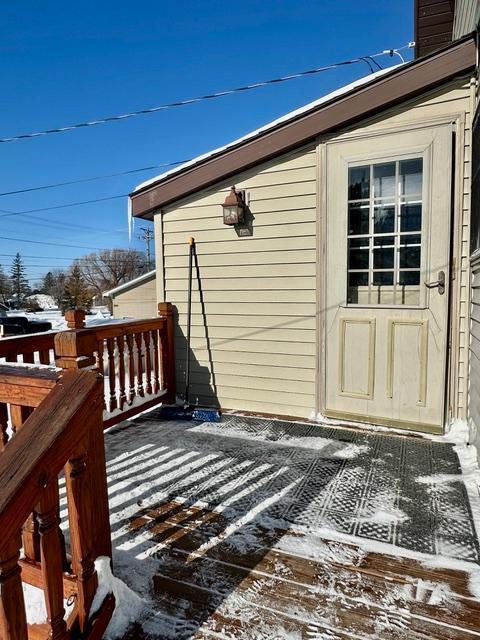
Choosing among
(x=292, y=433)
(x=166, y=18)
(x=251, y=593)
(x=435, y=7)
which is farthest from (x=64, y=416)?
(x=166, y=18)

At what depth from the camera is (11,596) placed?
0.93 meters

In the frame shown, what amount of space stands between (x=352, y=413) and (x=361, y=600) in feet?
5.92

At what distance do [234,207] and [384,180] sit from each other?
1.21m

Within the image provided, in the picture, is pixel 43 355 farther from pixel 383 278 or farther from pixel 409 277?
pixel 409 277

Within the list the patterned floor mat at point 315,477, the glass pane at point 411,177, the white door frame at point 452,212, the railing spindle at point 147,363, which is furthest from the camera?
the railing spindle at point 147,363

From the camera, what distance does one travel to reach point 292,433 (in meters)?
2.95

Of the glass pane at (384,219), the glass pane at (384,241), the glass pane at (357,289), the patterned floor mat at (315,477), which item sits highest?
the glass pane at (384,219)

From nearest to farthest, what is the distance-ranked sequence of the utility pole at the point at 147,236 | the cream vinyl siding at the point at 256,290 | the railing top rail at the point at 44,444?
the railing top rail at the point at 44,444, the cream vinyl siding at the point at 256,290, the utility pole at the point at 147,236

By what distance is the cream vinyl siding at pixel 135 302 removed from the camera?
15.3m

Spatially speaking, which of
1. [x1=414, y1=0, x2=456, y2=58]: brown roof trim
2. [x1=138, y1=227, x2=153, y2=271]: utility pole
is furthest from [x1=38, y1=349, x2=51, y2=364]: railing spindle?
[x1=138, y1=227, x2=153, y2=271]: utility pole

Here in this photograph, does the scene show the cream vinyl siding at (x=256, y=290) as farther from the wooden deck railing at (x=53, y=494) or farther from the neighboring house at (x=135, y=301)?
the neighboring house at (x=135, y=301)

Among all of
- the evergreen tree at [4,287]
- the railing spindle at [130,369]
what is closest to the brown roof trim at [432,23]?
the railing spindle at [130,369]

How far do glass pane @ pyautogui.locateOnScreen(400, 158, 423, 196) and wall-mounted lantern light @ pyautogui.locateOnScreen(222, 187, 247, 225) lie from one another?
1.26m

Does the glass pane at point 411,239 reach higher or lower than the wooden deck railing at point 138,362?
higher
